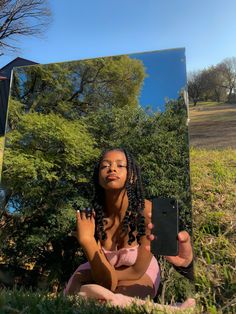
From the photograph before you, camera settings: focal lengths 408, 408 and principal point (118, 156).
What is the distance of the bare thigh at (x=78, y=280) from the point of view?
8.36ft

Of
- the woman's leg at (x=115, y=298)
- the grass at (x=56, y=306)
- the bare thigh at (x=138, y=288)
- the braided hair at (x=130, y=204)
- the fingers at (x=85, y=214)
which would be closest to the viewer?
the grass at (x=56, y=306)

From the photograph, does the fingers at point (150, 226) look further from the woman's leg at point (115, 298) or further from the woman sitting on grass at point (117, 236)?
the woman's leg at point (115, 298)

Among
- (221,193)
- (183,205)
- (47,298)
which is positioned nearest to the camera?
(47,298)

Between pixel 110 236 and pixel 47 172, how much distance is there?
2.42 ft

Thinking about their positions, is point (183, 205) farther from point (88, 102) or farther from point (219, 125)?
point (219, 125)

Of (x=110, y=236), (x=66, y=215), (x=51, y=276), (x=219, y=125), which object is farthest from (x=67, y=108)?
(x=219, y=125)

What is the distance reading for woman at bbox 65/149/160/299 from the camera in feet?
8.01

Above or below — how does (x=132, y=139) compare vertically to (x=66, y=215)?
above

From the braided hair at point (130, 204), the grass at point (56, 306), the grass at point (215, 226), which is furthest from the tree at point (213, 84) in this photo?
the grass at point (56, 306)

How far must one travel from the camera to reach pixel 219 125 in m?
4.05

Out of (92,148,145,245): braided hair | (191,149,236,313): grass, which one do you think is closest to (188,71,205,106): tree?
(191,149,236,313): grass

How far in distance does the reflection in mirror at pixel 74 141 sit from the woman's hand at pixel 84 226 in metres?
0.11

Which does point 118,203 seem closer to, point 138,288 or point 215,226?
point 138,288

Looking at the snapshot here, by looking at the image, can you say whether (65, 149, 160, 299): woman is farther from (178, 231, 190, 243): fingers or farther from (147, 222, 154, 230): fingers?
(178, 231, 190, 243): fingers
